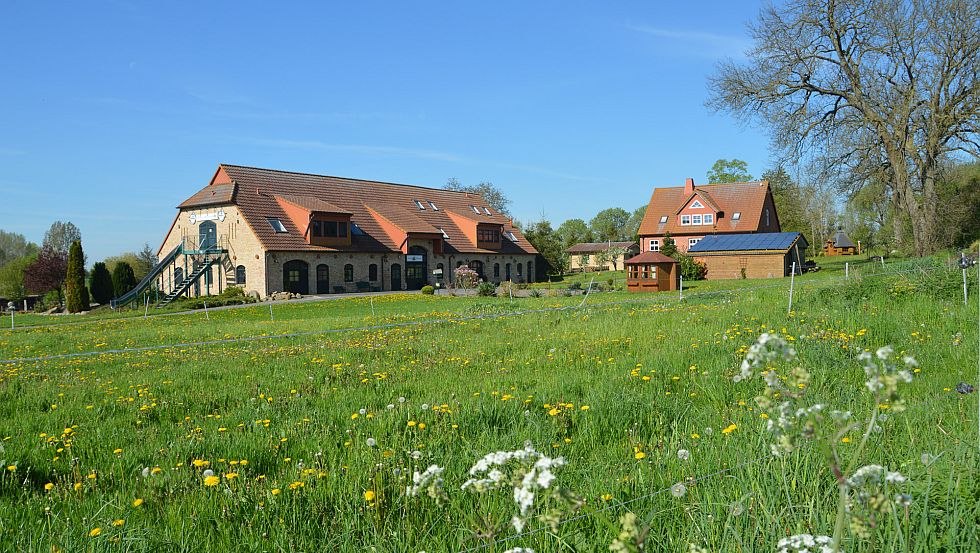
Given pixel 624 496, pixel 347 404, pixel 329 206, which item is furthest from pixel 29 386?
pixel 329 206

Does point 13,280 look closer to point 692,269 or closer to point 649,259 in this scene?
point 649,259

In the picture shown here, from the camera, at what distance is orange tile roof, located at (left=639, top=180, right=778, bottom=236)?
6788 centimetres

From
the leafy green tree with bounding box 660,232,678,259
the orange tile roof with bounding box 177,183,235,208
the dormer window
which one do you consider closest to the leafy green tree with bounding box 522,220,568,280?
the leafy green tree with bounding box 660,232,678,259

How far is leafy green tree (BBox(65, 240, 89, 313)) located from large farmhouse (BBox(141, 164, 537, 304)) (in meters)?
5.66

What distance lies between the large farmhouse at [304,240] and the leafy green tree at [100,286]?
3.90 m

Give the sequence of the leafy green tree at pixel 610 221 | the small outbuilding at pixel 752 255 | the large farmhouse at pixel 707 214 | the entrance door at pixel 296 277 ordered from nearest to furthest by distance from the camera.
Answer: the entrance door at pixel 296 277, the small outbuilding at pixel 752 255, the large farmhouse at pixel 707 214, the leafy green tree at pixel 610 221

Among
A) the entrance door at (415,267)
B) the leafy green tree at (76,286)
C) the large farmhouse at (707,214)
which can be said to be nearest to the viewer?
the leafy green tree at (76,286)

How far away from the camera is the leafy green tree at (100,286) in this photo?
5072 centimetres

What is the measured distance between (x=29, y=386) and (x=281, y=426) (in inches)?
230

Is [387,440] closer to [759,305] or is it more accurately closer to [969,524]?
[969,524]

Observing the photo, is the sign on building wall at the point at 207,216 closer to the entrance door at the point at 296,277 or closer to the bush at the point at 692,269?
the entrance door at the point at 296,277

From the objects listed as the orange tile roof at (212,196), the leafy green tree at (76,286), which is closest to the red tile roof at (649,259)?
the orange tile roof at (212,196)

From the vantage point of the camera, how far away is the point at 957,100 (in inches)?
1388

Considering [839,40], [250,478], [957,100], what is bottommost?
[250,478]
